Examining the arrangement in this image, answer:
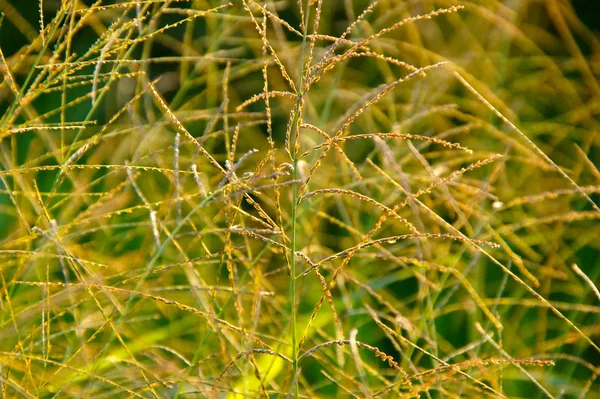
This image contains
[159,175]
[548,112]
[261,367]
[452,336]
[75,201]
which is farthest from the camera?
[548,112]

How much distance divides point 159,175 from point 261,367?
84 centimetres

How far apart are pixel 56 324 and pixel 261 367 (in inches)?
19.5

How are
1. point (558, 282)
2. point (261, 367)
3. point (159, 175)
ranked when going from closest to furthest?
point (261, 367), point (558, 282), point (159, 175)

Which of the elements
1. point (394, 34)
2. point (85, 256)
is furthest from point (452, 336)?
point (394, 34)

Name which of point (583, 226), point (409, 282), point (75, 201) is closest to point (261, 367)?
point (75, 201)

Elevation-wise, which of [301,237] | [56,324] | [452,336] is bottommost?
[452,336]

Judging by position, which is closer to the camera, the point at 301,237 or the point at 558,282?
the point at 301,237

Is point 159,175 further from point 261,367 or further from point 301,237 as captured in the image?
point 261,367

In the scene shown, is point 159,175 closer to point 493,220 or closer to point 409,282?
point 409,282

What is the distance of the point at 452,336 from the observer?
5.40 feet

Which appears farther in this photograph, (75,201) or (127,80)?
(127,80)

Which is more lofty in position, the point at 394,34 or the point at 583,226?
the point at 394,34

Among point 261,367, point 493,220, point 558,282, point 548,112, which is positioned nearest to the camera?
point 261,367

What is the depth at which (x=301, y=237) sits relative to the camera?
5.09ft
